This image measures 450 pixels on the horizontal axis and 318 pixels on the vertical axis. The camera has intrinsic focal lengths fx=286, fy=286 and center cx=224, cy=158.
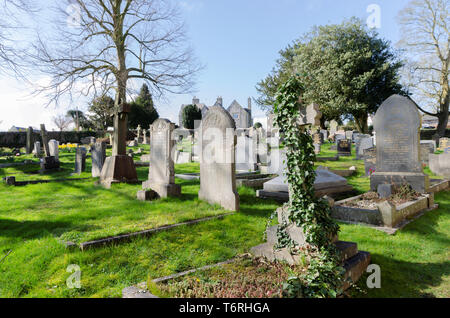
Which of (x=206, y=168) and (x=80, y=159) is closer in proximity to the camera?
(x=206, y=168)

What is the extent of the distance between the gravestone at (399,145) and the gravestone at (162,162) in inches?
230

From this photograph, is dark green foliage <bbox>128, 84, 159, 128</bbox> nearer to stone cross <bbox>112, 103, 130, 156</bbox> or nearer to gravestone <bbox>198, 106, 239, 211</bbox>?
stone cross <bbox>112, 103, 130, 156</bbox>

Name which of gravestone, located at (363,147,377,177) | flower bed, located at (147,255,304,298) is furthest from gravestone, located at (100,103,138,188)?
gravestone, located at (363,147,377,177)

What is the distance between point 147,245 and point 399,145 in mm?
7561

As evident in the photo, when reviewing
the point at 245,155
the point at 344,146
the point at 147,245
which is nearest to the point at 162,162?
the point at 147,245

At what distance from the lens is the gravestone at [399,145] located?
26.2 ft

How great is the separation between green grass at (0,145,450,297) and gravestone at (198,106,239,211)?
1.14 ft

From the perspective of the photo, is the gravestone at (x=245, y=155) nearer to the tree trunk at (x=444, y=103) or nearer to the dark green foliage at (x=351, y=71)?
the dark green foliage at (x=351, y=71)

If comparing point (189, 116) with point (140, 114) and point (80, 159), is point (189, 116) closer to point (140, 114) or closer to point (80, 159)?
point (140, 114)

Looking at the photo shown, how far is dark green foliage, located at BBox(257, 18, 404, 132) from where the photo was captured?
25625 mm

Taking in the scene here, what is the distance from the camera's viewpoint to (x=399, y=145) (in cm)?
827

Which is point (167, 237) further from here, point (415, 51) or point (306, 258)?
point (415, 51)

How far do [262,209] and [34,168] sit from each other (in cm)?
1320

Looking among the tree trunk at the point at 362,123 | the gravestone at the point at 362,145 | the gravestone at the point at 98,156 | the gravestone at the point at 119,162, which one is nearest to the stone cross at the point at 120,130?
the gravestone at the point at 119,162
